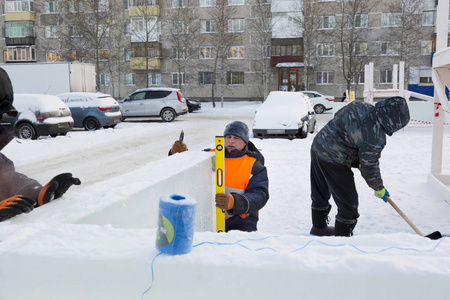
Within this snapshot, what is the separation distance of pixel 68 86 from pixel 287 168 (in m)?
13.9

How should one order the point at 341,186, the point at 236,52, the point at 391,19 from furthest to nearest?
the point at 236,52 < the point at 391,19 < the point at 341,186

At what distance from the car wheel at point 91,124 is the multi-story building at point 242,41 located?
20.2 metres

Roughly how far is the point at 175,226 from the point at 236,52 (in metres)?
40.4

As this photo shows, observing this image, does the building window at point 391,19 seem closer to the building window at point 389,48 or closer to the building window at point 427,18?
the building window at point 389,48

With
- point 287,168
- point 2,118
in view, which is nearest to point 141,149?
point 287,168

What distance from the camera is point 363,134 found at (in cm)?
382

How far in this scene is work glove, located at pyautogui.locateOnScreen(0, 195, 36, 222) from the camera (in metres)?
2.30

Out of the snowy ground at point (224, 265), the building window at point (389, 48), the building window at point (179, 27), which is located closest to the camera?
the snowy ground at point (224, 265)

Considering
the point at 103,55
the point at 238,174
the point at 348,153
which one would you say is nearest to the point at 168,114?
the point at 348,153

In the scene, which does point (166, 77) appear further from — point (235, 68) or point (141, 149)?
point (141, 149)

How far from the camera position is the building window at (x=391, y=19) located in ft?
123

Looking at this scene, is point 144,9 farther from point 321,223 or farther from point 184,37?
point 321,223

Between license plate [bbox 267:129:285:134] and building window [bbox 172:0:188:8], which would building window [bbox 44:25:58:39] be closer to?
building window [bbox 172:0:188:8]

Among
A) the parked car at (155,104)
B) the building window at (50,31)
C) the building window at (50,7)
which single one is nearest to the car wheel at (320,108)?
the parked car at (155,104)
